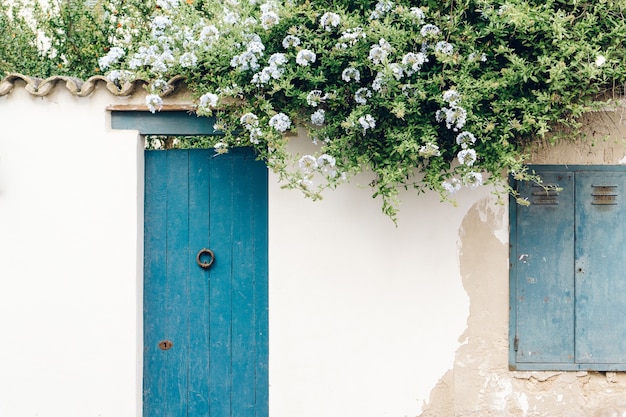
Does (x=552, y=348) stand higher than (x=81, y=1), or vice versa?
(x=81, y=1)

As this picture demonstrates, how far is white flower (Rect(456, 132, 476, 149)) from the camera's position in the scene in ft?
10.5

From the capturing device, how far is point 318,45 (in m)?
3.30

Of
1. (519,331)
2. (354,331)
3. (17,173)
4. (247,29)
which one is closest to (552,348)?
(519,331)

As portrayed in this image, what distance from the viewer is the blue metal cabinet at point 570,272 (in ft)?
12.1

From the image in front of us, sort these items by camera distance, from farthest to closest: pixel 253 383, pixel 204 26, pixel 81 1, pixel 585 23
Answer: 1. pixel 81 1
2. pixel 253 383
3. pixel 204 26
4. pixel 585 23

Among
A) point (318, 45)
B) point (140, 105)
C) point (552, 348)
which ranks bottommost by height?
point (552, 348)

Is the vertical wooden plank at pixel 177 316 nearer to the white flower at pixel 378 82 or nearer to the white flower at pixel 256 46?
the white flower at pixel 256 46

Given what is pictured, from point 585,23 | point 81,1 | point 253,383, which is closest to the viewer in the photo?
point 585,23

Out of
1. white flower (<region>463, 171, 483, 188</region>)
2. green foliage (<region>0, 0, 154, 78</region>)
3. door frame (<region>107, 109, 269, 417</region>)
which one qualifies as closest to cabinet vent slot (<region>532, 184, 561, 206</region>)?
white flower (<region>463, 171, 483, 188</region>)

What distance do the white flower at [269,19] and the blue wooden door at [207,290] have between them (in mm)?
935

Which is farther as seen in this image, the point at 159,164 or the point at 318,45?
the point at 159,164

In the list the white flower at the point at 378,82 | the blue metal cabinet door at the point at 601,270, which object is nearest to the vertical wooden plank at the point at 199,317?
the white flower at the point at 378,82

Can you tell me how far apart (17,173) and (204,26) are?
61.9 inches

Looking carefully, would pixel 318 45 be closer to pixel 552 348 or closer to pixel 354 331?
pixel 354 331
